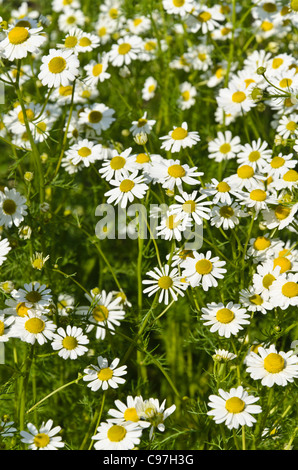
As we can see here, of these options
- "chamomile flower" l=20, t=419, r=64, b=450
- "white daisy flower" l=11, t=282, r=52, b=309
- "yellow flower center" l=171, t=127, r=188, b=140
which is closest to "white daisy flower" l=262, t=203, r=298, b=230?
"yellow flower center" l=171, t=127, r=188, b=140

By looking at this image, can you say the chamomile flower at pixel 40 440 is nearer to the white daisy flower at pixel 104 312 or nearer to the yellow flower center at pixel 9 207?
the white daisy flower at pixel 104 312

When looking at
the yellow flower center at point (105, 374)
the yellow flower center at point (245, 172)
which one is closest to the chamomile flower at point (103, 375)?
the yellow flower center at point (105, 374)

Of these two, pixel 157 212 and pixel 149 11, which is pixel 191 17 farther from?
pixel 157 212

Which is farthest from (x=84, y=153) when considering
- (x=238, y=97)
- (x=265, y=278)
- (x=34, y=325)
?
(x=265, y=278)

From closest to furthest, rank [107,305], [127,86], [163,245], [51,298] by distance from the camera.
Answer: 1. [51,298]
2. [107,305]
3. [163,245]
4. [127,86]

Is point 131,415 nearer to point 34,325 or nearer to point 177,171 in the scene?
point 34,325

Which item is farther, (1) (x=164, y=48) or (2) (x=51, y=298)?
(1) (x=164, y=48)
